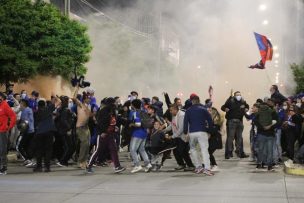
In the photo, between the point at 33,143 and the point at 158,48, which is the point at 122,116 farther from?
the point at 158,48

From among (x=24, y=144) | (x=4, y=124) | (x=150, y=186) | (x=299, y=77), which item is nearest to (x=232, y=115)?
(x=24, y=144)

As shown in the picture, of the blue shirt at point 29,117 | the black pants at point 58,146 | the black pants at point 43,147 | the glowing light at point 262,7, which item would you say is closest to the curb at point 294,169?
the black pants at point 43,147

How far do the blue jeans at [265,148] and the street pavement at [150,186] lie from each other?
11.7 inches

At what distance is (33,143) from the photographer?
12562 millimetres

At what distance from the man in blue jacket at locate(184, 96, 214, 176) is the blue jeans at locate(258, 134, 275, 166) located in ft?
4.65

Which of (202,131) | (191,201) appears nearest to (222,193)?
(191,201)

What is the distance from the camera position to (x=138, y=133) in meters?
12.5

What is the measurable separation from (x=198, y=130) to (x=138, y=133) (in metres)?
1.39

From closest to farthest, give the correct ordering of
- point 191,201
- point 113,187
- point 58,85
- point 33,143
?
1. point 191,201
2. point 113,187
3. point 33,143
4. point 58,85

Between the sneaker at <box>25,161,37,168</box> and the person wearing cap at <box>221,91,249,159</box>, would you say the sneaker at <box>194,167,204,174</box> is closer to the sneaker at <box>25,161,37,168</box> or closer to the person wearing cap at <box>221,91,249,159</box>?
the person wearing cap at <box>221,91,249,159</box>

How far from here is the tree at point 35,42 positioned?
27.3 m

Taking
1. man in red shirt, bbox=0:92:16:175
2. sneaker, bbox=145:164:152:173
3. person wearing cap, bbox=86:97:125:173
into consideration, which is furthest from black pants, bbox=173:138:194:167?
man in red shirt, bbox=0:92:16:175

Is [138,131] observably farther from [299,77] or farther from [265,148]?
[299,77]

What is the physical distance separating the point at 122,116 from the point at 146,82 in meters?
30.5
